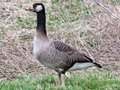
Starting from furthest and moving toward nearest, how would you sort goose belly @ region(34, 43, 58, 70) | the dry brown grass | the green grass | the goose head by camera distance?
the dry brown grass, the goose head, goose belly @ region(34, 43, 58, 70), the green grass

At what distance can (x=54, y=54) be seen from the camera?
5.10 m

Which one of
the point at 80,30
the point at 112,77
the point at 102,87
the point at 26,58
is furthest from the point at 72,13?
the point at 102,87

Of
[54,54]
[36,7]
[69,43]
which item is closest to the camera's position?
[54,54]

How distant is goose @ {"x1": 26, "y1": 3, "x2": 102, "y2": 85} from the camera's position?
5047 mm

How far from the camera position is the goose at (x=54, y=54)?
5047mm

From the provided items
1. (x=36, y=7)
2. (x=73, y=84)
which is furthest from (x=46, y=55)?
(x=36, y=7)

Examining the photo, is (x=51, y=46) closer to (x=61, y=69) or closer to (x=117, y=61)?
(x=61, y=69)

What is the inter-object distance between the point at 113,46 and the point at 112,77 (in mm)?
2247

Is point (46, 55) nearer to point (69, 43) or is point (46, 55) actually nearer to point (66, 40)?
point (69, 43)

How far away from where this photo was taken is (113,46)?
7797 mm

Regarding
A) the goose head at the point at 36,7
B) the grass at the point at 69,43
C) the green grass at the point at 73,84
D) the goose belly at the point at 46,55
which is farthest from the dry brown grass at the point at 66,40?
the goose belly at the point at 46,55

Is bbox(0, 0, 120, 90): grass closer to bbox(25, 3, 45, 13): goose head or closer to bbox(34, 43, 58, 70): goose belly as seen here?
bbox(34, 43, 58, 70): goose belly

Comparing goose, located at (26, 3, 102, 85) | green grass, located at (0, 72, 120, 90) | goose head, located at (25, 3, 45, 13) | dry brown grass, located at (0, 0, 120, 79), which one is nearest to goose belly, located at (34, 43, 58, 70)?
goose, located at (26, 3, 102, 85)

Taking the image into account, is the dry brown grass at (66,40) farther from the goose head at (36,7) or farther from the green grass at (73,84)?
the goose head at (36,7)
